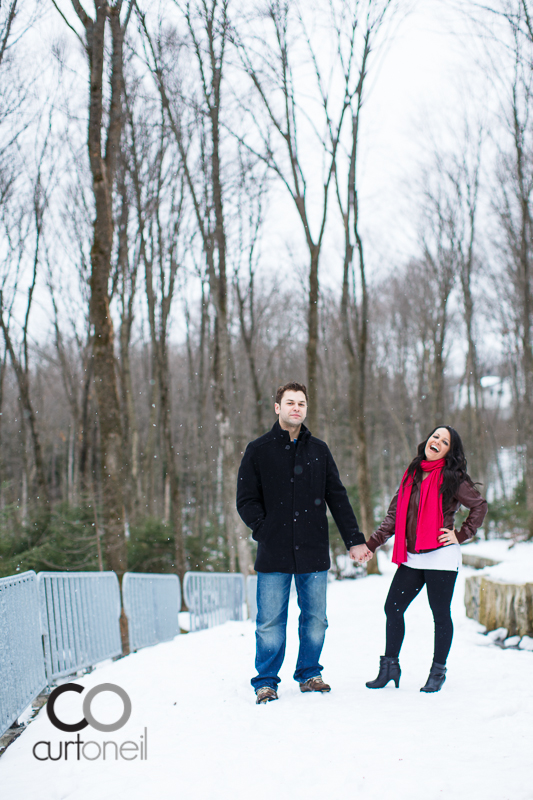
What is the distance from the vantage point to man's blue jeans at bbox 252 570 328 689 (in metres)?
3.94

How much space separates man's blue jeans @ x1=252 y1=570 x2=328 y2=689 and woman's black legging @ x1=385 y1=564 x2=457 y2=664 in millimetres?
447

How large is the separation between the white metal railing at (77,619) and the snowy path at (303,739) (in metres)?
0.33

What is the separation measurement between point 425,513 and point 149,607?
5292 mm

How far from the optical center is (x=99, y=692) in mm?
4230

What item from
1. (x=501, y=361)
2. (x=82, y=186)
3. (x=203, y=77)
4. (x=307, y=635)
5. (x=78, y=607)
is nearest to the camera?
(x=307, y=635)

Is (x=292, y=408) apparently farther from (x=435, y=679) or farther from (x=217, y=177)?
(x=217, y=177)

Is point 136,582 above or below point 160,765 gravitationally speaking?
below

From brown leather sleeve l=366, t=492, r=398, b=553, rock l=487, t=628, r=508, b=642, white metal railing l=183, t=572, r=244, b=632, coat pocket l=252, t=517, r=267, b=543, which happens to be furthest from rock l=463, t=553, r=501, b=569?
coat pocket l=252, t=517, r=267, b=543

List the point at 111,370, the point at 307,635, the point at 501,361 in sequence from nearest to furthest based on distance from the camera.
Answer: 1. the point at 307,635
2. the point at 111,370
3. the point at 501,361

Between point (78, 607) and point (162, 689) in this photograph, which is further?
point (78, 607)

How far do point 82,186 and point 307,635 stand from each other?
53.7ft

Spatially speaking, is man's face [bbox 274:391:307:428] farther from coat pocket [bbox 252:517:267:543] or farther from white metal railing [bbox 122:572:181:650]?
white metal railing [bbox 122:572:181:650]

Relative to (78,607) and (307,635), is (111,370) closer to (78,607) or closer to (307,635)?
(78,607)

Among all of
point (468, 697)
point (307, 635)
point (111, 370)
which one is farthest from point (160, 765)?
point (111, 370)
